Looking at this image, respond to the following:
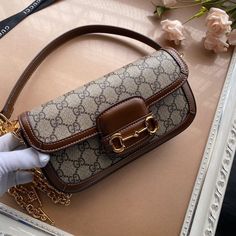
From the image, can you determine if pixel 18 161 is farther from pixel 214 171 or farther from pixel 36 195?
pixel 214 171

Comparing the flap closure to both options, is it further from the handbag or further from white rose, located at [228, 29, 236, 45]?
white rose, located at [228, 29, 236, 45]

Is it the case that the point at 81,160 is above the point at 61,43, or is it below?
below

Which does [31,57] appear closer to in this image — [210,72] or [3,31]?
[3,31]

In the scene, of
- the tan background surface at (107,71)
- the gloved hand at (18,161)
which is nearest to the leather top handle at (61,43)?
the tan background surface at (107,71)

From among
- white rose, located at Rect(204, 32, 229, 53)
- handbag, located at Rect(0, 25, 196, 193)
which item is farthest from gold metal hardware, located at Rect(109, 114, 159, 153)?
white rose, located at Rect(204, 32, 229, 53)

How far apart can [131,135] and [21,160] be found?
0.15 meters

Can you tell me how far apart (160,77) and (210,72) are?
0.48 ft

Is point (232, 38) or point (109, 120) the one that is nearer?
point (109, 120)

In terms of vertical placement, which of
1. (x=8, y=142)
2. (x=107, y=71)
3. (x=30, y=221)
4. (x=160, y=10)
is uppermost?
(x=160, y=10)

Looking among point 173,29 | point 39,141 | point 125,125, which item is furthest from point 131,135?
point 173,29

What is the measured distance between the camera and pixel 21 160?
0.47 meters

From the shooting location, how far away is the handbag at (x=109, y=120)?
0.48 metres

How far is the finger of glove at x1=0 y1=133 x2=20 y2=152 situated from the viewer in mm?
499

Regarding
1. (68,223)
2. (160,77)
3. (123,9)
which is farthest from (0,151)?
(123,9)
